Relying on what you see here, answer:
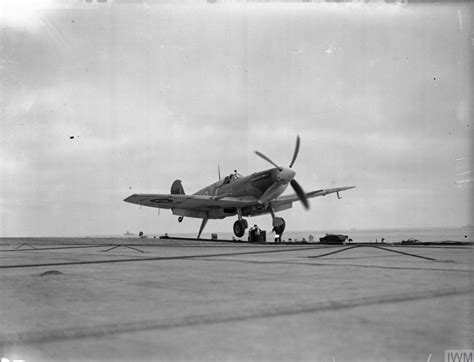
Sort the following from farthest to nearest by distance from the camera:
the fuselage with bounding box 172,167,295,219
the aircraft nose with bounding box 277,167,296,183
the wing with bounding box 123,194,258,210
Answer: the wing with bounding box 123,194,258,210 → the fuselage with bounding box 172,167,295,219 → the aircraft nose with bounding box 277,167,296,183

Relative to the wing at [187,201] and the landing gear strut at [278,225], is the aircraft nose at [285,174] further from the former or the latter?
the wing at [187,201]

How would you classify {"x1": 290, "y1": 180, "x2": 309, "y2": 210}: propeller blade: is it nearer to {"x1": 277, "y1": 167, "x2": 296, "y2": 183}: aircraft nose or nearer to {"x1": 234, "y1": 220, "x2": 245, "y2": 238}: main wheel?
{"x1": 277, "y1": 167, "x2": 296, "y2": 183}: aircraft nose

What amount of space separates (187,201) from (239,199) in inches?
176

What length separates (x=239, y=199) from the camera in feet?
115

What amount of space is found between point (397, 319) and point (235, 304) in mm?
1969

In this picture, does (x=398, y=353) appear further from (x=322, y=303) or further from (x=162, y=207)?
(x=162, y=207)

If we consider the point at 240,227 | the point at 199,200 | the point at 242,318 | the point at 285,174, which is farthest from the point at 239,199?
the point at 242,318

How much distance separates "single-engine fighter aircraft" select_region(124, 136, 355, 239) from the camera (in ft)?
107

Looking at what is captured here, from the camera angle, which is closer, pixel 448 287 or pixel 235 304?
pixel 235 304

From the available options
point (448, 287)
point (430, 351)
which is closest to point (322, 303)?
point (430, 351)

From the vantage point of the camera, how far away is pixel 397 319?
465cm
